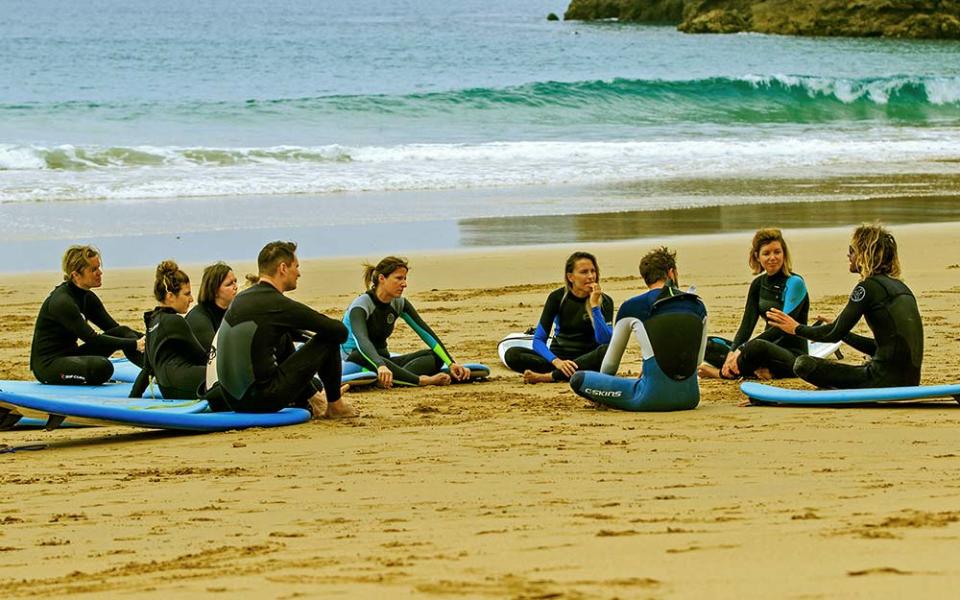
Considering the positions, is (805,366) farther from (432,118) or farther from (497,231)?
(432,118)

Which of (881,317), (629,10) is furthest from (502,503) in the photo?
(629,10)

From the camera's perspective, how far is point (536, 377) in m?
9.96

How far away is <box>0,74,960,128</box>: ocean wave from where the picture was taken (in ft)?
115

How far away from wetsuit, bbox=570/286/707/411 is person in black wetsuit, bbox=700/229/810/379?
147cm

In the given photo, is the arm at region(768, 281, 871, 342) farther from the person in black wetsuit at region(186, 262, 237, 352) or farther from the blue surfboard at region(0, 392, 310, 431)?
the person in black wetsuit at region(186, 262, 237, 352)

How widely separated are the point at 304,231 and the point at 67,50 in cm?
4437

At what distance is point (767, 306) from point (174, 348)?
13.9ft

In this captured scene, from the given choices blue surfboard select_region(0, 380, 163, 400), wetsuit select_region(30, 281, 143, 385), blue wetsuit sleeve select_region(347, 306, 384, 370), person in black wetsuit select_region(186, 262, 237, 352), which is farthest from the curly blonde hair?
wetsuit select_region(30, 281, 143, 385)

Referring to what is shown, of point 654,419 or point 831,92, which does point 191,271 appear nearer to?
point 654,419

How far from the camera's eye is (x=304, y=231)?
17.6m

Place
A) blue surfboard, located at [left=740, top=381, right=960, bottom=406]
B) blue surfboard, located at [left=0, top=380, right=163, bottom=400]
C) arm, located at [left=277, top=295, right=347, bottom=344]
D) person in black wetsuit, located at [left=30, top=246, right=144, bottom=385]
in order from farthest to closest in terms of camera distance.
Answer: person in black wetsuit, located at [left=30, top=246, right=144, bottom=385]
blue surfboard, located at [left=0, top=380, right=163, bottom=400]
arm, located at [left=277, top=295, right=347, bottom=344]
blue surfboard, located at [left=740, top=381, right=960, bottom=406]

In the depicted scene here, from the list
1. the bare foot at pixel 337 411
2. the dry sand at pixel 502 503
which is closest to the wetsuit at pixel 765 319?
the dry sand at pixel 502 503

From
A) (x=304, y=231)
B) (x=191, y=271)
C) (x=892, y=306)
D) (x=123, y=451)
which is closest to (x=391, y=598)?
(x=123, y=451)

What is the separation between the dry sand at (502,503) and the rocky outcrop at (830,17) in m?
65.9
